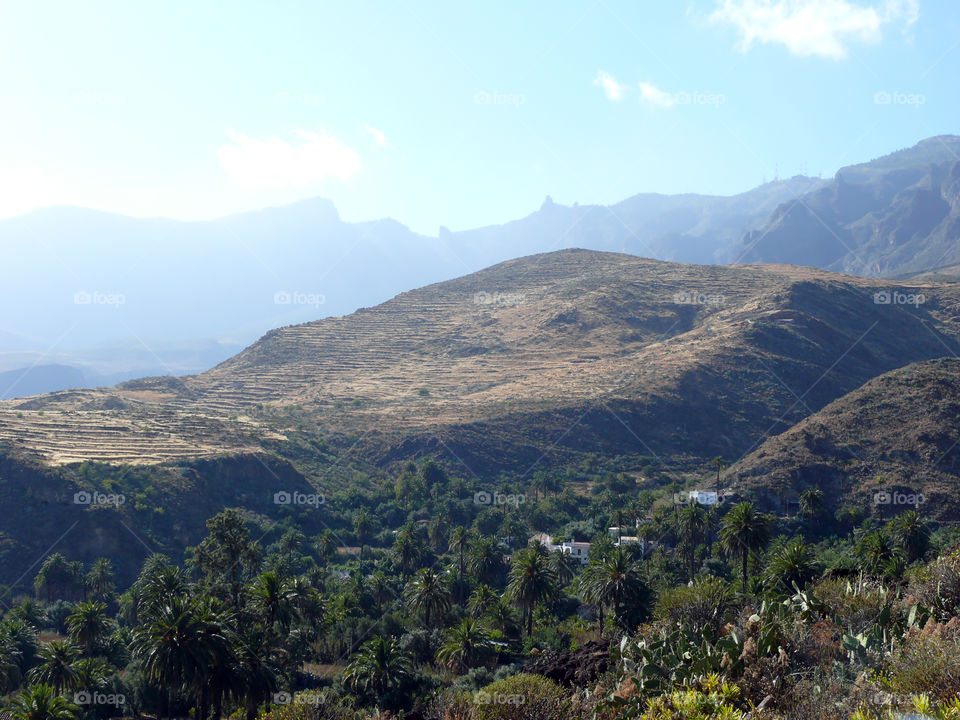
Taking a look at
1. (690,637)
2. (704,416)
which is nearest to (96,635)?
(690,637)

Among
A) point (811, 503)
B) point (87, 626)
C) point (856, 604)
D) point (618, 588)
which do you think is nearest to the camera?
point (856, 604)

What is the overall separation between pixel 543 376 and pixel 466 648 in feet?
256

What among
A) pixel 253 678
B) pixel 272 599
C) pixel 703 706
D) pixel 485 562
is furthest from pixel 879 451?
pixel 703 706

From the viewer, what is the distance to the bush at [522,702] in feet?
58.4

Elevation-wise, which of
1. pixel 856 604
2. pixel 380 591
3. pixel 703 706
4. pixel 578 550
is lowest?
pixel 578 550

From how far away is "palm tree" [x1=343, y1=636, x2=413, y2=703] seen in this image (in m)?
28.9

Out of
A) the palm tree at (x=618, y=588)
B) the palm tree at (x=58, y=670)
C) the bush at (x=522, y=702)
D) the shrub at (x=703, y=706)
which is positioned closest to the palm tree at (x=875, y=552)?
the palm tree at (x=618, y=588)

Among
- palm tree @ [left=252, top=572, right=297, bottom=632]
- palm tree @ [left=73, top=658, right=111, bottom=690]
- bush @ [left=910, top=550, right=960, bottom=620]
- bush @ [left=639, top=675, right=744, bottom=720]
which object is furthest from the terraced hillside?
bush @ [left=910, top=550, right=960, bottom=620]

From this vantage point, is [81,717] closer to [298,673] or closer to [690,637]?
[298,673]

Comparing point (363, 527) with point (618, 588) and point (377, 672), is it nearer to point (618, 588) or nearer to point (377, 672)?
point (377, 672)

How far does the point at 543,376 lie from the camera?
107625 mm

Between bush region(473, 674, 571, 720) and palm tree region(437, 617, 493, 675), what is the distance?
1114 cm

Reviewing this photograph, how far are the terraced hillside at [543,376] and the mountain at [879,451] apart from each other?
52.7ft

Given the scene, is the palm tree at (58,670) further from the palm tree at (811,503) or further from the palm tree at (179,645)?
the palm tree at (811,503)
